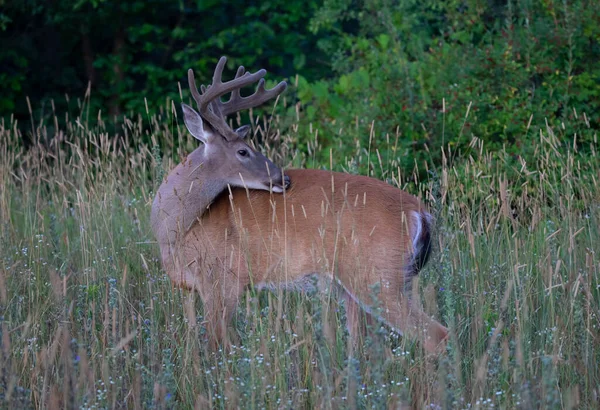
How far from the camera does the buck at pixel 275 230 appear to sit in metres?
3.84

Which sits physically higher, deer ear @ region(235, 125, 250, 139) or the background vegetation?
deer ear @ region(235, 125, 250, 139)

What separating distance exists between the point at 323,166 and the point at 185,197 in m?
1.81

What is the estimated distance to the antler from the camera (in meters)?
4.59

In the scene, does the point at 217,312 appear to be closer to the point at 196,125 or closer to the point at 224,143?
the point at 224,143

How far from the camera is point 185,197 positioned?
455 cm

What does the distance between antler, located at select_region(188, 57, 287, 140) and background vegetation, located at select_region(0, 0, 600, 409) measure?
49 centimetres

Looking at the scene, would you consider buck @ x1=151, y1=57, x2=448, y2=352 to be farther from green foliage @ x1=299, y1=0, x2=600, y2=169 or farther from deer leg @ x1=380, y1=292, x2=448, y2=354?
green foliage @ x1=299, y1=0, x2=600, y2=169

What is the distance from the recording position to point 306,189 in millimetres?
4277

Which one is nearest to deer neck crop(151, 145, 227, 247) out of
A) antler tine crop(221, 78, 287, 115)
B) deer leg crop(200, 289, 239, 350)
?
antler tine crop(221, 78, 287, 115)

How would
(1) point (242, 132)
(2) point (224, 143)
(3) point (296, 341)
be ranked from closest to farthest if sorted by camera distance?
(3) point (296, 341), (2) point (224, 143), (1) point (242, 132)

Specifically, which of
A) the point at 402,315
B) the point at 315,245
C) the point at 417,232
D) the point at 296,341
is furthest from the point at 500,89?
the point at 296,341

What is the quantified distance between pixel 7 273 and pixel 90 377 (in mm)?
1481

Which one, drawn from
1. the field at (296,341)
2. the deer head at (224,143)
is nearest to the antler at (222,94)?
the deer head at (224,143)

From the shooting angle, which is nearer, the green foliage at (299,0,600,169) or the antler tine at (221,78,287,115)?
the antler tine at (221,78,287,115)
